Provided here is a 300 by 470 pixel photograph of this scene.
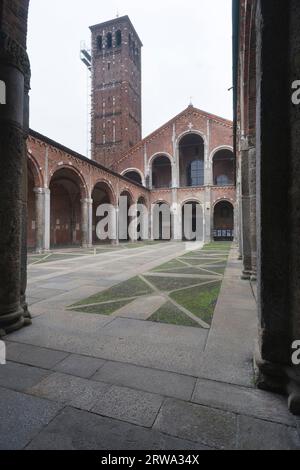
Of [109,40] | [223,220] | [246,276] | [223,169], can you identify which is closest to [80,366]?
[246,276]

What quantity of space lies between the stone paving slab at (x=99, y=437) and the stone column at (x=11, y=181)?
1.84m

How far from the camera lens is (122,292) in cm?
524

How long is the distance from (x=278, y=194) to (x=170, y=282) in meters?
4.55

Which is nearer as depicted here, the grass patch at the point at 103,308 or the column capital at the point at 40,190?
the grass patch at the point at 103,308

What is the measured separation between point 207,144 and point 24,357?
1196 inches

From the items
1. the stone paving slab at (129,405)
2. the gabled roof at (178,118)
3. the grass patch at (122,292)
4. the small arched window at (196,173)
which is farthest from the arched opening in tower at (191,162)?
the stone paving slab at (129,405)

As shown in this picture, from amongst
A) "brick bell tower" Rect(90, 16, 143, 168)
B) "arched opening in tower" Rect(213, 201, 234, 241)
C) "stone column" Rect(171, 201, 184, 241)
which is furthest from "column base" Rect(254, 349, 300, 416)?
"brick bell tower" Rect(90, 16, 143, 168)

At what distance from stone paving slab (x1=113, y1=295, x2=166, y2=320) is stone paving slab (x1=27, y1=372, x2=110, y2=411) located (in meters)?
1.63

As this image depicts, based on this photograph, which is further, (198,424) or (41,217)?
(41,217)

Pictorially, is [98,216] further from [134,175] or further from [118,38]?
[118,38]

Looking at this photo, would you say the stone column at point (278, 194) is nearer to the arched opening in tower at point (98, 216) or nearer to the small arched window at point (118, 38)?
the arched opening in tower at point (98, 216)

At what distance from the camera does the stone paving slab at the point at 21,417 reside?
59.4 inches

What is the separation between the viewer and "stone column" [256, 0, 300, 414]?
194 cm
